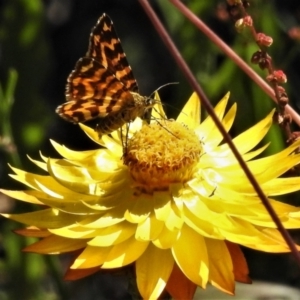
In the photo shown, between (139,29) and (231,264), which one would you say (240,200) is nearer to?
(231,264)

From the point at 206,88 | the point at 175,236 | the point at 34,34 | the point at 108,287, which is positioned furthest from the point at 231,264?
the point at 108,287

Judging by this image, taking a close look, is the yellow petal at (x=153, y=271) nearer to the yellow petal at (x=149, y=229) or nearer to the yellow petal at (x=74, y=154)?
the yellow petal at (x=149, y=229)

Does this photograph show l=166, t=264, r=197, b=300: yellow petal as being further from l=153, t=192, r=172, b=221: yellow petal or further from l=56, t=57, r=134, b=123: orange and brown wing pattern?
l=56, t=57, r=134, b=123: orange and brown wing pattern

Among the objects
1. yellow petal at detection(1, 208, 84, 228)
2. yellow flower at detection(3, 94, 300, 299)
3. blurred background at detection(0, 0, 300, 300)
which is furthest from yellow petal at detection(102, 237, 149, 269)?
blurred background at detection(0, 0, 300, 300)

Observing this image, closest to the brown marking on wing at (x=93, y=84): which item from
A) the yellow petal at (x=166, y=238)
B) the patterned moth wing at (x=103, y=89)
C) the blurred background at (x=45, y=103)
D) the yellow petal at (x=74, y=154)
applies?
the patterned moth wing at (x=103, y=89)

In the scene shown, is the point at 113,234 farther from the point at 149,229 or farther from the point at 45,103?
the point at 45,103

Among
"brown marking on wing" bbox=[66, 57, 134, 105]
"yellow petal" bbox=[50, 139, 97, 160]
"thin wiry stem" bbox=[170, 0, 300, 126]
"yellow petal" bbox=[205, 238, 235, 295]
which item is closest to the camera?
"thin wiry stem" bbox=[170, 0, 300, 126]

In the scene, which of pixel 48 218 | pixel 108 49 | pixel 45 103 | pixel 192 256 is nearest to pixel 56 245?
pixel 48 218
